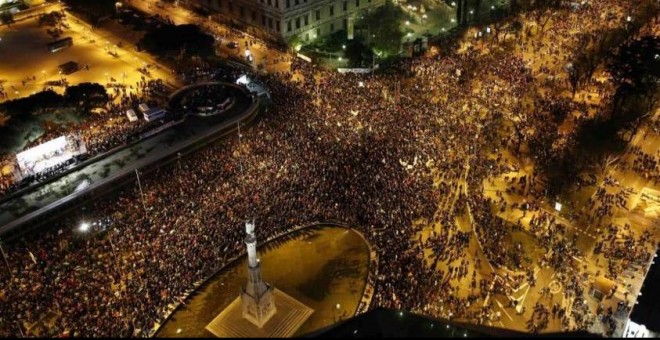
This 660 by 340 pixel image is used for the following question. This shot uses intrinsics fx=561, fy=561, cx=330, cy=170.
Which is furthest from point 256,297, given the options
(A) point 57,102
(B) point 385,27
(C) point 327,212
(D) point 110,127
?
(B) point 385,27

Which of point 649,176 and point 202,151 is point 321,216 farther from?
point 649,176

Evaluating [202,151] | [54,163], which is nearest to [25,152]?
[54,163]

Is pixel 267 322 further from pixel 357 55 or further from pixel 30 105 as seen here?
pixel 357 55

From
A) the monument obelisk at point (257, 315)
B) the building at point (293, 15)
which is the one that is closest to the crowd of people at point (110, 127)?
the building at point (293, 15)

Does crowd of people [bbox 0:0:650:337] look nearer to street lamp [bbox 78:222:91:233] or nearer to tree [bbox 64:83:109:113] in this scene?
street lamp [bbox 78:222:91:233]

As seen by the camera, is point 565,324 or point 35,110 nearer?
point 565,324

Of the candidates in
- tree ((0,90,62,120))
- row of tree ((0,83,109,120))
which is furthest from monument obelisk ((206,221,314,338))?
tree ((0,90,62,120))

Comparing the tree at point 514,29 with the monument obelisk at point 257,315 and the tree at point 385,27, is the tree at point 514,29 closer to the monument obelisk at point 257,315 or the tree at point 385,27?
the tree at point 385,27
